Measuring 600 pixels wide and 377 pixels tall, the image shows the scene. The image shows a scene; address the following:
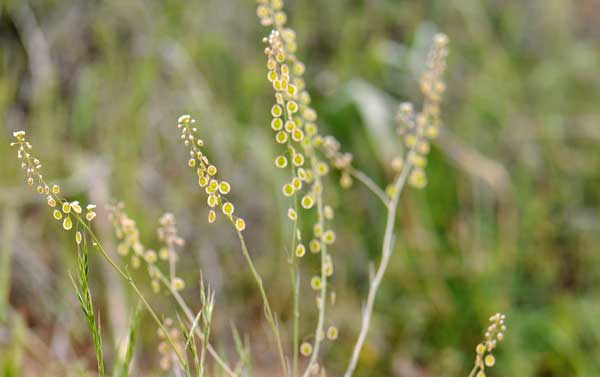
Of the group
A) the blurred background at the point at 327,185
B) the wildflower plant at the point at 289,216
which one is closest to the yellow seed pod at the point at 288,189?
the wildflower plant at the point at 289,216

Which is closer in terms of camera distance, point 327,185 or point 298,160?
point 298,160

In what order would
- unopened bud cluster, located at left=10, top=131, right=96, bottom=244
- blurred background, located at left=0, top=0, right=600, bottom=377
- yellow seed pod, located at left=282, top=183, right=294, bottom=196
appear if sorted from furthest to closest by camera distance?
blurred background, located at left=0, top=0, right=600, bottom=377 < yellow seed pod, located at left=282, top=183, right=294, bottom=196 < unopened bud cluster, located at left=10, top=131, right=96, bottom=244

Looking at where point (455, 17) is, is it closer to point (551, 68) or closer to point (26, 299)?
point (551, 68)

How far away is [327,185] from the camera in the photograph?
1.82 m

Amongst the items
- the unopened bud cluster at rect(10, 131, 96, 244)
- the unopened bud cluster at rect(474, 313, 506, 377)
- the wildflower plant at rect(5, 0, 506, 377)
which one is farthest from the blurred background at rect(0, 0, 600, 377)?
the unopened bud cluster at rect(474, 313, 506, 377)

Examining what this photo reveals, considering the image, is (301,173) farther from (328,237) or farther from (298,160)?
(328,237)

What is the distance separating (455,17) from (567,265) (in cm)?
88

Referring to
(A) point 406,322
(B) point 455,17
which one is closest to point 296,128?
(A) point 406,322

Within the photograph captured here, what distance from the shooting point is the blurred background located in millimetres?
1607

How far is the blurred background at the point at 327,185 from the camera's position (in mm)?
1607

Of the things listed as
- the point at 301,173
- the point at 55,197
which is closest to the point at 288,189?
the point at 301,173

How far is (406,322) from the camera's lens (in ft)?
5.59

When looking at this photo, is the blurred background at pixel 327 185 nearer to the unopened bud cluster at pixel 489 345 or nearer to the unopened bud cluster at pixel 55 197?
the unopened bud cluster at pixel 55 197

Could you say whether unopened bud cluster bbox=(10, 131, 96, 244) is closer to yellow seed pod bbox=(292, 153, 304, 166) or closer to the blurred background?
yellow seed pod bbox=(292, 153, 304, 166)
